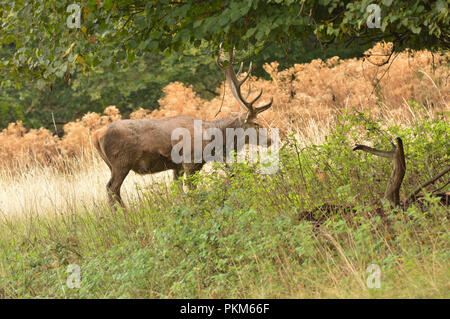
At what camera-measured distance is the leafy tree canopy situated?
5832mm

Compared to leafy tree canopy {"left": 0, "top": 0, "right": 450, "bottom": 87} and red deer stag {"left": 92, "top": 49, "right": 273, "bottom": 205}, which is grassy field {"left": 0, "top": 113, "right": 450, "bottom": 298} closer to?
leafy tree canopy {"left": 0, "top": 0, "right": 450, "bottom": 87}

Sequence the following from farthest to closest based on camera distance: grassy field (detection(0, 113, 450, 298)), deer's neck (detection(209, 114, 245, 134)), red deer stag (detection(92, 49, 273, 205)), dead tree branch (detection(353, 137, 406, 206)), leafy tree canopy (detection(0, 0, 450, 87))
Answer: deer's neck (detection(209, 114, 245, 134)), red deer stag (detection(92, 49, 273, 205)), dead tree branch (detection(353, 137, 406, 206)), leafy tree canopy (detection(0, 0, 450, 87)), grassy field (detection(0, 113, 450, 298))

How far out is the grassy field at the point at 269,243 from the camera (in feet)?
17.1

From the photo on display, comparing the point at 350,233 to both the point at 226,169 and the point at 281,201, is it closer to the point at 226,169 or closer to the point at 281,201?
the point at 281,201

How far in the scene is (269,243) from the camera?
589cm

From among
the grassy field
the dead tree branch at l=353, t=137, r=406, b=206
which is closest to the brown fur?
the grassy field

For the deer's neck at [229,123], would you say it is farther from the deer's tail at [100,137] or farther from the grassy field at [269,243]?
the grassy field at [269,243]

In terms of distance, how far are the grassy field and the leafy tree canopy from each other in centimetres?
139

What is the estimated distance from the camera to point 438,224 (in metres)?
5.93

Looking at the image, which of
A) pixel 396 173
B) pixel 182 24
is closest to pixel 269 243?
pixel 396 173

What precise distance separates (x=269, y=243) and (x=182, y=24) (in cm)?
241

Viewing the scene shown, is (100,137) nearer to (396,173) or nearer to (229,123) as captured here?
(229,123)

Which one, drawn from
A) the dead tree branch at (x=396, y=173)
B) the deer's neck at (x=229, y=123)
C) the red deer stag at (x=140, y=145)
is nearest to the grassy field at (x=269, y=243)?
the dead tree branch at (x=396, y=173)

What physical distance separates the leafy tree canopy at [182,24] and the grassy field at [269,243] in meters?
1.39
